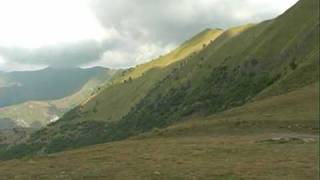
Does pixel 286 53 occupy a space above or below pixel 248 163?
above

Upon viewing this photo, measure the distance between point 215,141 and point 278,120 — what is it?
49.3 feet

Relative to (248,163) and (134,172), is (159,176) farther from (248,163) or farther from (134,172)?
(248,163)

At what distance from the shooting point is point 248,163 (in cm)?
3441

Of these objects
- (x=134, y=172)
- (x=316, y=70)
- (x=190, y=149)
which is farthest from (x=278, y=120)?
(x=316, y=70)

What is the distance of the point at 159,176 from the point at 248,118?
37634 millimetres

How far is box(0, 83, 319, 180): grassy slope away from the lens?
30.7m

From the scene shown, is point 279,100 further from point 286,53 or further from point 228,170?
point 286,53

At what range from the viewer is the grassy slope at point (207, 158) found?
1209 inches

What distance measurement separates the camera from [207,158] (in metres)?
37.2

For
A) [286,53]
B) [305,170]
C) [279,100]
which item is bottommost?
[305,170]

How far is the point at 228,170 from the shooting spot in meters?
31.3

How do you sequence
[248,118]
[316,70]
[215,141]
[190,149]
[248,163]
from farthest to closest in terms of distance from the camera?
[316,70]
[248,118]
[215,141]
[190,149]
[248,163]

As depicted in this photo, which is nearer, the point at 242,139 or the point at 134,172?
the point at 134,172

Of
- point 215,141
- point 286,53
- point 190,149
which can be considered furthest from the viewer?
point 286,53
